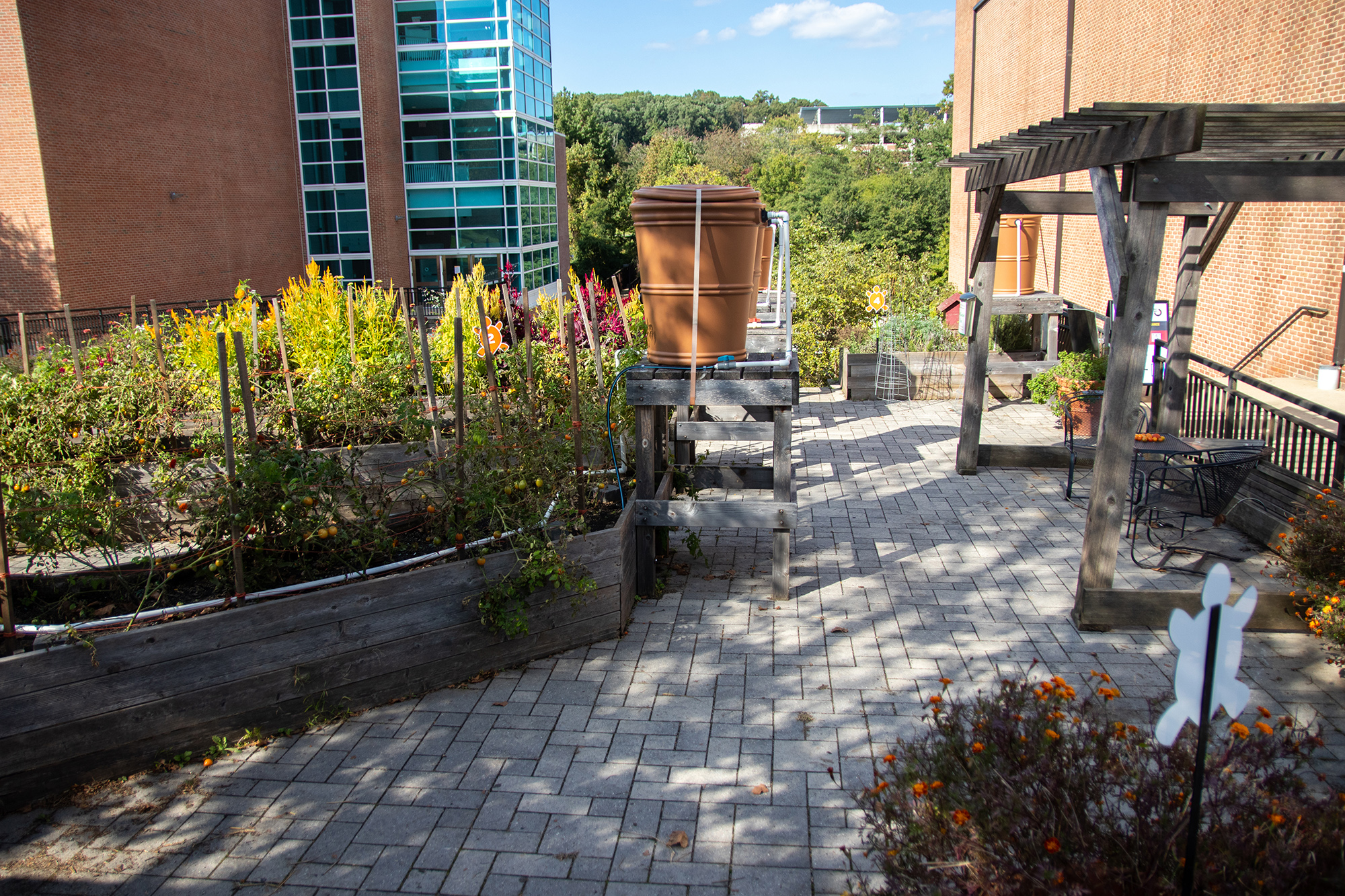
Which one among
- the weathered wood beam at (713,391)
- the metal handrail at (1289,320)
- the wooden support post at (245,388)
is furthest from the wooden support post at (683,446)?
the metal handrail at (1289,320)

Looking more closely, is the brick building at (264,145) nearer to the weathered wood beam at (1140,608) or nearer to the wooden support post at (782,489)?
the wooden support post at (782,489)

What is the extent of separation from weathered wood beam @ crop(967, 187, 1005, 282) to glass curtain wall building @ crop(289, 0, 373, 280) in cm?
2474

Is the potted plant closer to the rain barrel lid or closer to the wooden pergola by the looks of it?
the wooden pergola

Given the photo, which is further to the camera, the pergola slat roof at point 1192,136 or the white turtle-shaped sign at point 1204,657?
the pergola slat roof at point 1192,136

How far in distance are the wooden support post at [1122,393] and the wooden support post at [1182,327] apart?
3.47 meters

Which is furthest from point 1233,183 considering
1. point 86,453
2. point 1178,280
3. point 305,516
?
point 86,453

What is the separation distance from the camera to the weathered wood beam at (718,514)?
520 centimetres

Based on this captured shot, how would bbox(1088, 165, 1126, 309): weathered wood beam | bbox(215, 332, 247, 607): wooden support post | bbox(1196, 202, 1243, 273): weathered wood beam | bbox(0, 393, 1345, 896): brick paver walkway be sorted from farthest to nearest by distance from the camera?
1. bbox(1196, 202, 1243, 273): weathered wood beam
2. bbox(1088, 165, 1126, 309): weathered wood beam
3. bbox(215, 332, 247, 607): wooden support post
4. bbox(0, 393, 1345, 896): brick paver walkway

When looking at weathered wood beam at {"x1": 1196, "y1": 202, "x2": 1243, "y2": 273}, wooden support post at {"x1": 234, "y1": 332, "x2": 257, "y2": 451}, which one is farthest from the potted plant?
wooden support post at {"x1": 234, "y1": 332, "x2": 257, "y2": 451}

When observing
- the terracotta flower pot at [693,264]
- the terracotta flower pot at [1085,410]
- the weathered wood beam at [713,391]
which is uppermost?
the terracotta flower pot at [693,264]

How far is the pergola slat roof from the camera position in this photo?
13.7 feet

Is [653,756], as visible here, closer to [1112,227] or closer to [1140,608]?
[1140,608]

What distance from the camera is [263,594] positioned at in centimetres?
391

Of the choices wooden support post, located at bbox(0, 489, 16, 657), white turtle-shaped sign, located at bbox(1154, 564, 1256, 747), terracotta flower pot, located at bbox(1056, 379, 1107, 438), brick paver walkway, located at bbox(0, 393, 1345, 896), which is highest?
white turtle-shaped sign, located at bbox(1154, 564, 1256, 747)
